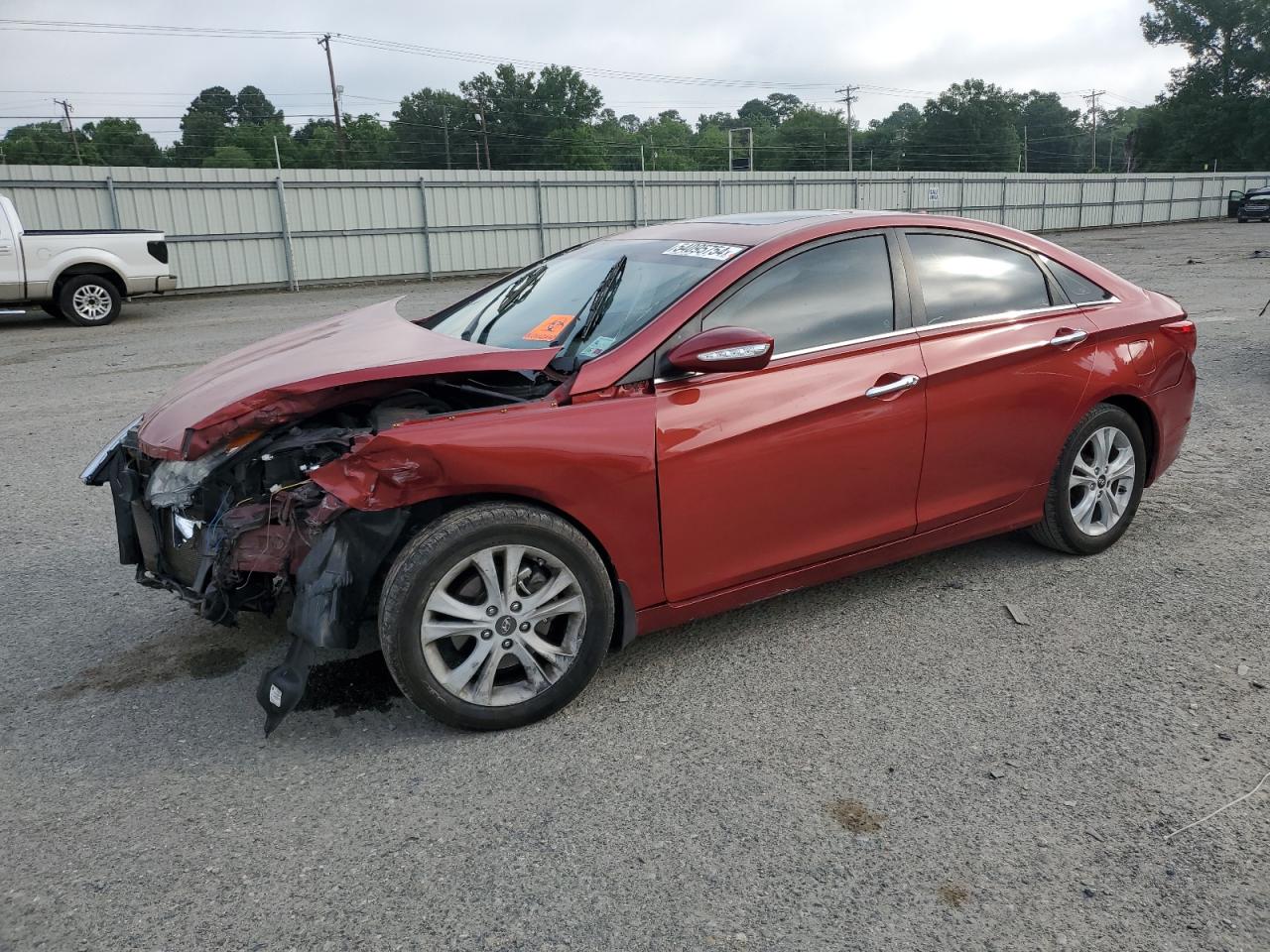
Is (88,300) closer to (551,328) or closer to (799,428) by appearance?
(551,328)

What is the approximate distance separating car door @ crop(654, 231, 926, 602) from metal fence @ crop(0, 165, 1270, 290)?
18.0 m

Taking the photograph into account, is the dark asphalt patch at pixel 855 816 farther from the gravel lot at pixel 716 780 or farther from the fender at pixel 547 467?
the fender at pixel 547 467

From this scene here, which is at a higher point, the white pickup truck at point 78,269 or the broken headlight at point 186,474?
the white pickup truck at point 78,269

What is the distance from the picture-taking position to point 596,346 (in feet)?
11.5

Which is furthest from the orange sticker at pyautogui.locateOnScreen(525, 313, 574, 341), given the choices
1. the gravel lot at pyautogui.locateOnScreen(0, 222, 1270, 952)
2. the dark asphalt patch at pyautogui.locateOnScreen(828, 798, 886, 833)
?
the dark asphalt patch at pyautogui.locateOnScreen(828, 798, 886, 833)

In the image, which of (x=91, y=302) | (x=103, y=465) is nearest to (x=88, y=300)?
(x=91, y=302)

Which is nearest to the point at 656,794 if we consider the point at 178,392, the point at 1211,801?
the point at 1211,801

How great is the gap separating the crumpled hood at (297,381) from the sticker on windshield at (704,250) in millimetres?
758

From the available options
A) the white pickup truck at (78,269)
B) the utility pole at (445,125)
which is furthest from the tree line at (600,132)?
the white pickup truck at (78,269)

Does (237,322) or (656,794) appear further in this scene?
(237,322)

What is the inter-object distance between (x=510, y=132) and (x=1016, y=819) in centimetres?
7648

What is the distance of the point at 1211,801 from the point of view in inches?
109

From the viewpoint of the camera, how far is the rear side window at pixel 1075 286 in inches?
175

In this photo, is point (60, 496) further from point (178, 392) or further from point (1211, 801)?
point (1211, 801)
